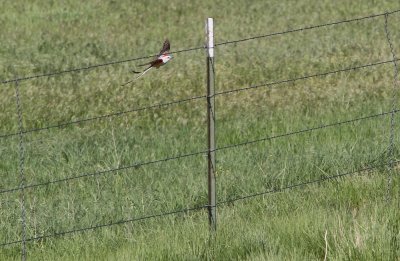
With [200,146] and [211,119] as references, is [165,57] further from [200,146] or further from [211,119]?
[200,146]

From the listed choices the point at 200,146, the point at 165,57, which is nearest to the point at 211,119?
the point at 165,57

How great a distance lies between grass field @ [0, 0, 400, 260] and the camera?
6.27 metres

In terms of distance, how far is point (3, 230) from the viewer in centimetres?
700

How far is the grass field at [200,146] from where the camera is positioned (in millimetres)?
6270

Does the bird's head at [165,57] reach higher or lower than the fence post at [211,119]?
higher

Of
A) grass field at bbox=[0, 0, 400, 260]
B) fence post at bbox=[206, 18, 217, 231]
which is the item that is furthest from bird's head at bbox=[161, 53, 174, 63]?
grass field at bbox=[0, 0, 400, 260]

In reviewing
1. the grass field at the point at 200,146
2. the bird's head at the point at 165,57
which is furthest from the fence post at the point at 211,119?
A: the bird's head at the point at 165,57

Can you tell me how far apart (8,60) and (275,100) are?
4440 millimetres

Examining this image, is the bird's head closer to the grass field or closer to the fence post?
the fence post

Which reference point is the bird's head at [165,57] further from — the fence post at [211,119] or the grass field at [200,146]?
the grass field at [200,146]

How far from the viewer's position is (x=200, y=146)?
30.6 ft

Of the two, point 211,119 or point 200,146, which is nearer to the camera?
point 211,119

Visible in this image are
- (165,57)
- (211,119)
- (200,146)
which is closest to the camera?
(165,57)

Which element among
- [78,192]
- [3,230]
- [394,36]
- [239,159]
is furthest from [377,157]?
[394,36]
